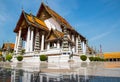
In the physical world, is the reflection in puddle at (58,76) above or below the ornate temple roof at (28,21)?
below

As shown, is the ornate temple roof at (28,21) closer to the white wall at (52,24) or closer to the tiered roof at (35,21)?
the tiered roof at (35,21)

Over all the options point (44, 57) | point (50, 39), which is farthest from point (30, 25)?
point (44, 57)

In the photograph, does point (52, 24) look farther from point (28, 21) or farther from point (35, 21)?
point (28, 21)

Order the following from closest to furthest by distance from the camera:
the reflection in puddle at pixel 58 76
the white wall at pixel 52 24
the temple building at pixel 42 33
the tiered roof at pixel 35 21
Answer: the reflection in puddle at pixel 58 76 < the temple building at pixel 42 33 < the tiered roof at pixel 35 21 < the white wall at pixel 52 24

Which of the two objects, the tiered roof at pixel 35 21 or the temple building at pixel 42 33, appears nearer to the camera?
the temple building at pixel 42 33

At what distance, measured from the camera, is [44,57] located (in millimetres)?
18703

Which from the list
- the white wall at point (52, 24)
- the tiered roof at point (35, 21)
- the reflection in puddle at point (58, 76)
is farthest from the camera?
the white wall at point (52, 24)

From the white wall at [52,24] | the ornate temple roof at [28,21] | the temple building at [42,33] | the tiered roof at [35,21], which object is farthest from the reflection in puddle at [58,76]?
the white wall at [52,24]

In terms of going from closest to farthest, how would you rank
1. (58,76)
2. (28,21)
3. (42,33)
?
(58,76), (28,21), (42,33)

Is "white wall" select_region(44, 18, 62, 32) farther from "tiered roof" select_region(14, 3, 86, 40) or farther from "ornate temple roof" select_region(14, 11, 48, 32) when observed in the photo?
"ornate temple roof" select_region(14, 11, 48, 32)

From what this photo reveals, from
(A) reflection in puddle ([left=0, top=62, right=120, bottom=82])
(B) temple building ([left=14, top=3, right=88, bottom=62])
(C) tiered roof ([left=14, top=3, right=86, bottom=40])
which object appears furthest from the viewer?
(C) tiered roof ([left=14, top=3, right=86, bottom=40])

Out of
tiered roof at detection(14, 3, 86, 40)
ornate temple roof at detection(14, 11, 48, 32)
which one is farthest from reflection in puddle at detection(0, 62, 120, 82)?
ornate temple roof at detection(14, 11, 48, 32)

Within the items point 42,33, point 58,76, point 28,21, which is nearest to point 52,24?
point 42,33

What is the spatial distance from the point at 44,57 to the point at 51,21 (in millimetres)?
10559
